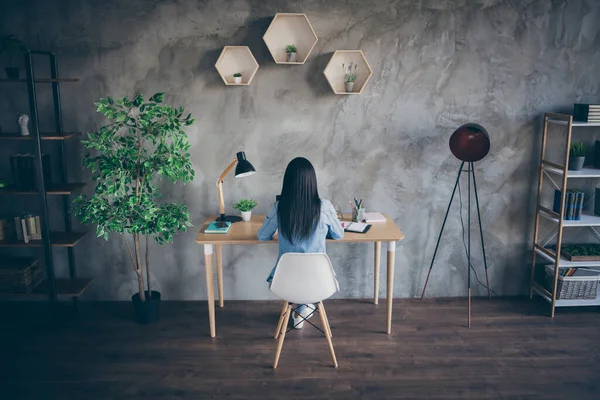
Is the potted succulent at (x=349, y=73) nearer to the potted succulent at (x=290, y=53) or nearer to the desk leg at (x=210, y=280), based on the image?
the potted succulent at (x=290, y=53)

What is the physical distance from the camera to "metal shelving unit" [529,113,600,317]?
13.2ft

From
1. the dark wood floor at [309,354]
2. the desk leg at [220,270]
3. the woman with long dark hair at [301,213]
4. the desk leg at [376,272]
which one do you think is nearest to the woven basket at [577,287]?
the dark wood floor at [309,354]

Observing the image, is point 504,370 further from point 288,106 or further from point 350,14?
point 350,14

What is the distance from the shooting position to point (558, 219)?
4.15 meters

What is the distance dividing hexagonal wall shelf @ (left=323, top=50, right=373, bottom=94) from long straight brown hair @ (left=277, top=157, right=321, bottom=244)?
1040 mm

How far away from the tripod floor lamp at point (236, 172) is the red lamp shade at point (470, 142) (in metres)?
1.54

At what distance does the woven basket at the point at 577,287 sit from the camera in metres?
4.22

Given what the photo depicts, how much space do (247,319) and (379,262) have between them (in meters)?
1.21

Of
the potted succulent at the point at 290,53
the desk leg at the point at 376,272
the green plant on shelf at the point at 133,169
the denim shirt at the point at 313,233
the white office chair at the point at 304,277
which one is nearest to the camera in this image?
the white office chair at the point at 304,277

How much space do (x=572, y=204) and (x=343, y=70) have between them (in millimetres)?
2108

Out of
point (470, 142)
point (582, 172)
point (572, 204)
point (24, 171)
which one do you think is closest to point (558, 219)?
point (572, 204)

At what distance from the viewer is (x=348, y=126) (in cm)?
430

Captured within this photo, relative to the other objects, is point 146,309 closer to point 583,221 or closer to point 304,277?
point 304,277

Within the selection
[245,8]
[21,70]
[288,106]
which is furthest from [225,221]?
[21,70]
